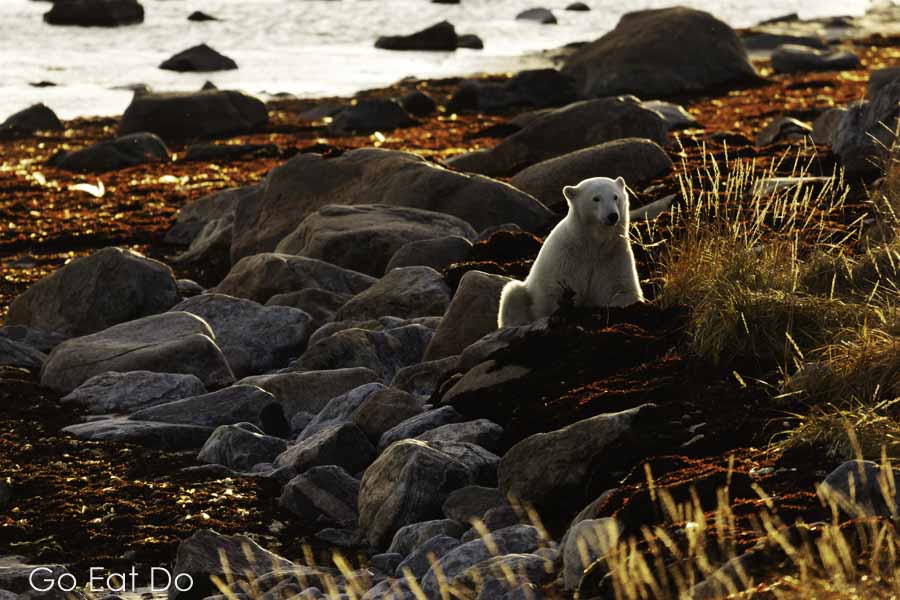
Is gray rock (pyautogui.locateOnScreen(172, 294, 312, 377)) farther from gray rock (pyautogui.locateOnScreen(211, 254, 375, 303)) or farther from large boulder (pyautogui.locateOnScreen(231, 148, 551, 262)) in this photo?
large boulder (pyautogui.locateOnScreen(231, 148, 551, 262))

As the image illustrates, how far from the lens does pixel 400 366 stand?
1071 centimetres

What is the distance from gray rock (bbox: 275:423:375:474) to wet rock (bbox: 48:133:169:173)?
16.9 m

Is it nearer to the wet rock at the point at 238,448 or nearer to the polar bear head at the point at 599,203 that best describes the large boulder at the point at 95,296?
the wet rock at the point at 238,448

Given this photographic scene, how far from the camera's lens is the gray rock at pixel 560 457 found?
6.85 metres

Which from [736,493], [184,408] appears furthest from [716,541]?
[184,408]

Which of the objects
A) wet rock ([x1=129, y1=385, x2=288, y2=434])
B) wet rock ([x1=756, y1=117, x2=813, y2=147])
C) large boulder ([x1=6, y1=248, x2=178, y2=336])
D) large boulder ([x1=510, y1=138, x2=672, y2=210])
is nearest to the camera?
wet rock ([x1=129, y1=385, x2=288, y2=434])

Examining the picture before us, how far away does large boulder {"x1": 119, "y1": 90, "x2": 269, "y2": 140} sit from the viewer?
92.0ft

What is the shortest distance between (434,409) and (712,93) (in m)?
22.7

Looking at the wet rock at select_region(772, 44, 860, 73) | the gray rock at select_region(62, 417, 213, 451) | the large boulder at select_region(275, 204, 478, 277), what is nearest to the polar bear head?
the gray rock at select_region(62, 417, 213, 451)

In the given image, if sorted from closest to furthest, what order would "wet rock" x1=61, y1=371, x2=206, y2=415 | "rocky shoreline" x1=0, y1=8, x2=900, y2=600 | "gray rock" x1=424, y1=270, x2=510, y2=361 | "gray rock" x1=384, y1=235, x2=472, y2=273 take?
"rocky shoreline" x1=0, y1=8, x2=900, y2=600 → "wet rock" x1=61, y1=371, x2=206, y2=415 → "gray rock" x1=424, y1=270, x2=510, y2=361 → "gray rock" x1=384, y1=235, x2=472, y2=273

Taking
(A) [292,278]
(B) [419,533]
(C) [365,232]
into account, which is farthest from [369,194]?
(B) [419,533]

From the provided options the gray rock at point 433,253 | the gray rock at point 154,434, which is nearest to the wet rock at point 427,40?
the gray rock at point 433,253

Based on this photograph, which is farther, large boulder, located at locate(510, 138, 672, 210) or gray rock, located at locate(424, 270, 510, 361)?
large boulder, located at locate(510, 138, 672, 210)

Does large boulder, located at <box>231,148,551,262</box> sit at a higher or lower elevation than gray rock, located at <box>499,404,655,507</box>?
lower
